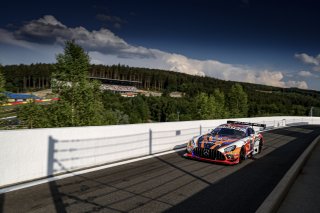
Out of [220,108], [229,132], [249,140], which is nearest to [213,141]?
[229,132]

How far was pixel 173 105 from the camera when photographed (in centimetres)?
12469

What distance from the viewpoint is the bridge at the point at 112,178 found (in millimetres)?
4996

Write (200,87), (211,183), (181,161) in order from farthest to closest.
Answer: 1. (200,87)
2. (181,161)
3. (211,183)

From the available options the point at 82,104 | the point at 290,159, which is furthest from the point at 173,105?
the point at 290,159

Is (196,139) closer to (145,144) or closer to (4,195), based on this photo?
(145,144)

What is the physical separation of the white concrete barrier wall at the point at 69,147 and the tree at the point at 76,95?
21944 millimetres

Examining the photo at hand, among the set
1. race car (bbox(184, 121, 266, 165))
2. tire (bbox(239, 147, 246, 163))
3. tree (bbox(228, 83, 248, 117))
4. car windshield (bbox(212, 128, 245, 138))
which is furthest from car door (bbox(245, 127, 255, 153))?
tree (bbox(228, 83, 248, 117))

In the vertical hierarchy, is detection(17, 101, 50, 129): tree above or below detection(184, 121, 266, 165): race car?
below

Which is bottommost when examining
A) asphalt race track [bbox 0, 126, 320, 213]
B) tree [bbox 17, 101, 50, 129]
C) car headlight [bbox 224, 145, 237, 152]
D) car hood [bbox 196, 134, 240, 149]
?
tree [bbox 17, 101, 50, 129]

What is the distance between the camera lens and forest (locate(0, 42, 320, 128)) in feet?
109

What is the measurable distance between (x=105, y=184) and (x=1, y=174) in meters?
2.11

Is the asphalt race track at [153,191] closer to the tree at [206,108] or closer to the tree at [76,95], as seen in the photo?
the tree at [76,95]

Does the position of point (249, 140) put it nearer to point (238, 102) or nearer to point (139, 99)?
point (238, 102)

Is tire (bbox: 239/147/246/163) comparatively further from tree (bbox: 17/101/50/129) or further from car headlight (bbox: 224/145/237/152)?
tree (bbox: 17/101/50/129)
